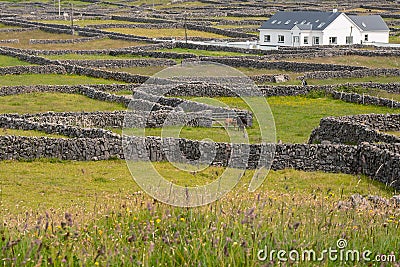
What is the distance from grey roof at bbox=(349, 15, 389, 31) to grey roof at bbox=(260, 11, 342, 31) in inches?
136

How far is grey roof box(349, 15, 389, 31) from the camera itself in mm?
88625

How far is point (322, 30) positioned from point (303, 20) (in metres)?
3.90

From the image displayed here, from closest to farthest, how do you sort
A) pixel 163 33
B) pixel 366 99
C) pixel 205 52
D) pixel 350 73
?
pixel 366 99 < pixel 350 73 < pixel 205 52 < pixel 163 33

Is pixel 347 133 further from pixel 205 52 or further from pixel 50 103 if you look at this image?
pixel 205 52

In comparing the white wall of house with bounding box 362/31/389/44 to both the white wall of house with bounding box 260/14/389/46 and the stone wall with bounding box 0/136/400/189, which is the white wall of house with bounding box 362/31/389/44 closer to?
the white wall of house with bounding box 260/14/389/46

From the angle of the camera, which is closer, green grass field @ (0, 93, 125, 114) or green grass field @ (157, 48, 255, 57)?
green grass field @ (0, 93, 125, 114)

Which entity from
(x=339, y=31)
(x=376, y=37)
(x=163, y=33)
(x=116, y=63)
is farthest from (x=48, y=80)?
(x=376, y=37)

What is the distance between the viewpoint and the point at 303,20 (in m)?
87.6

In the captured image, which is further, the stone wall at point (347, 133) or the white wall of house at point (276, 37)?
the white wall of house at point (276, 37)

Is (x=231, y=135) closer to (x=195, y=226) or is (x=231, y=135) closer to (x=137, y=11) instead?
(x=195, y=226)

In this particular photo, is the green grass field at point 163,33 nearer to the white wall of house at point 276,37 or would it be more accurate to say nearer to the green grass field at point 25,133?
the white wall of house at point 276,37

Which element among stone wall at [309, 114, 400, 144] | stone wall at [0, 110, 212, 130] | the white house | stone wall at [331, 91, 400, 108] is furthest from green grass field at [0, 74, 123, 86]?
the white house

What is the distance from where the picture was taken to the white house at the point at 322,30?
85125 mm

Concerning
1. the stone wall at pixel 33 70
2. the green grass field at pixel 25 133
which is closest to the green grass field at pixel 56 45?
the stone wall at pixel 33 70
